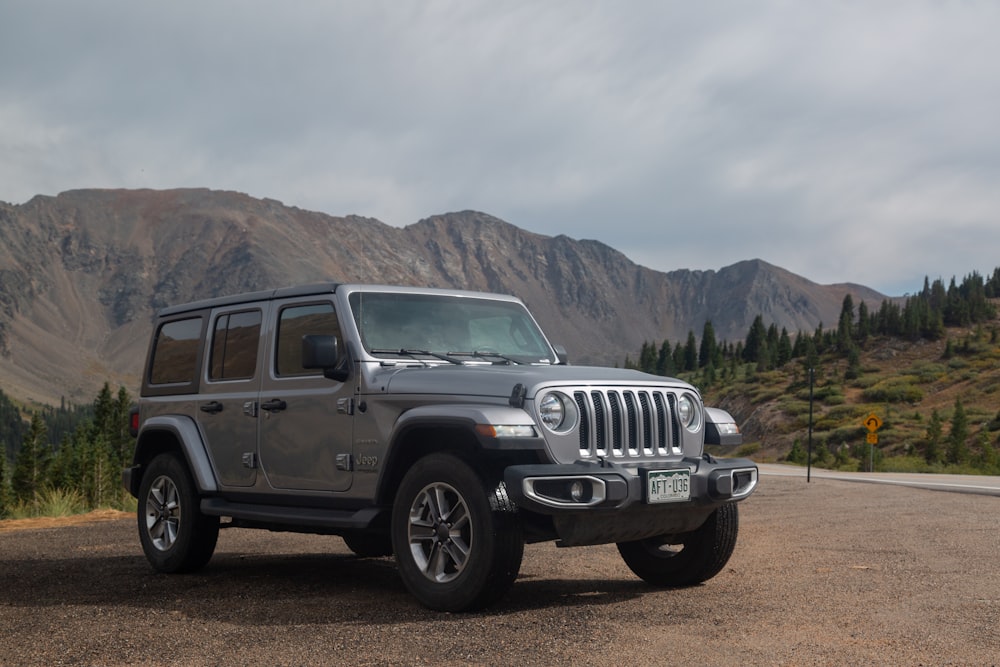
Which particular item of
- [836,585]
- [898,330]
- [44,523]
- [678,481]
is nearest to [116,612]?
[678,481]

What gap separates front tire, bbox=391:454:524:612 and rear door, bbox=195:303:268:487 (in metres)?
2.03

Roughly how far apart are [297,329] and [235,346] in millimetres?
886

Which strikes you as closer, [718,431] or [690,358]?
[718,431]

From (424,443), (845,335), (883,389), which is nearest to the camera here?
(424,443)

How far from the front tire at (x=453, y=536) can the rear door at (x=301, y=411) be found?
2.72 feet

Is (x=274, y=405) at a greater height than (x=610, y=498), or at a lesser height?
greater

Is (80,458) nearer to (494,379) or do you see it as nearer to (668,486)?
(494,379)

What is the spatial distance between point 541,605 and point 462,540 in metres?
0.81

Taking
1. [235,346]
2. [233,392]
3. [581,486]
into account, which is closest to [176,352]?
[235,346]

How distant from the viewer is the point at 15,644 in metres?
5.81

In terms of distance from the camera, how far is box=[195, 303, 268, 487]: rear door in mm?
8398

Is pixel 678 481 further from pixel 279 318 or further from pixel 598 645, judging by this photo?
pixel 279 318

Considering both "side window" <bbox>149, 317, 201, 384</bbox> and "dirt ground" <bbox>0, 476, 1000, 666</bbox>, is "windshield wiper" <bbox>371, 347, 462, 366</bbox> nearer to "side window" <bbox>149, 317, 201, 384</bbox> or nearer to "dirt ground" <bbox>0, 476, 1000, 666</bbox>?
"dirt ground" <bbox>0, 476, 1000, 666</bbox>

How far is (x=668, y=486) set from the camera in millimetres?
6719
